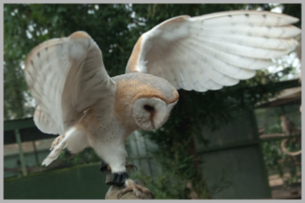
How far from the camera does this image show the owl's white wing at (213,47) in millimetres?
1364

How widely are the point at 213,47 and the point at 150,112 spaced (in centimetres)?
64

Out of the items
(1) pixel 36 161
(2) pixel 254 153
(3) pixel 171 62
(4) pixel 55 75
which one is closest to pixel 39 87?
(4) pixel 55 75

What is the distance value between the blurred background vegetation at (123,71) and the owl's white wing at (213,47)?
0.99 meters

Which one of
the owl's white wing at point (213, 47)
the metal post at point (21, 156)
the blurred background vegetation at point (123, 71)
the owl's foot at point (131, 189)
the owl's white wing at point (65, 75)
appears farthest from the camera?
the metal post at point (21, 156)

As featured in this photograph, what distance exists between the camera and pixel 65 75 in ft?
2.81

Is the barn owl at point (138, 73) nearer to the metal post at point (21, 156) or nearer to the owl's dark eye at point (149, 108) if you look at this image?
the owl's dark eye at point (149, 108)

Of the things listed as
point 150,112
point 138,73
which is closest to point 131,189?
point 150,112

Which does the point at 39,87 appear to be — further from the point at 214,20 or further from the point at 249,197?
the point at 249,197

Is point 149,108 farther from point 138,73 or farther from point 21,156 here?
point 21,156

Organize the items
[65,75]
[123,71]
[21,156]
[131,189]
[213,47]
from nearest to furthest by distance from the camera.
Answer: [65,75] → [131,189] → [213,47] → [123,71] → [21,156]

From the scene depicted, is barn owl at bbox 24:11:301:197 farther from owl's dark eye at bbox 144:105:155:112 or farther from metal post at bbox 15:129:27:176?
metal post at bbox 15:129:27:176

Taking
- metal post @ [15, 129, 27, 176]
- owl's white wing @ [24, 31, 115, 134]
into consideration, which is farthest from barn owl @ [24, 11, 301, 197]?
metal post @ [15, 129, 27, 176]

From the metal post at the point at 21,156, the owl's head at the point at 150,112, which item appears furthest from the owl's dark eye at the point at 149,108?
Result: the metal post at the point at 21,156

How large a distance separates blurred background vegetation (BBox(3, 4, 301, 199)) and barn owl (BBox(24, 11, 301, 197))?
1032 millimetres
